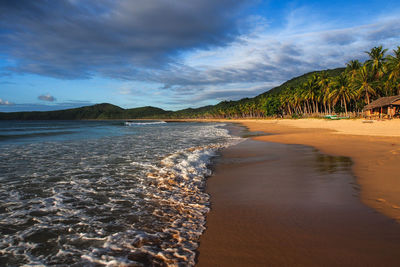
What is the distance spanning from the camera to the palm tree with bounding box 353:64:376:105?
155 feet

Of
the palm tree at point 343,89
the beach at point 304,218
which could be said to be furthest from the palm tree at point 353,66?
the beach at point 304,218

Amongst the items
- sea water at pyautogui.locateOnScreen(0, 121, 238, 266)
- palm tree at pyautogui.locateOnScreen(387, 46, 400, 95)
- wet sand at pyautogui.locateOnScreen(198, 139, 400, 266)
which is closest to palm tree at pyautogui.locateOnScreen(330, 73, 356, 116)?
palm tree at pyautogui.locateOnScreen(387, 46, 400, 95)

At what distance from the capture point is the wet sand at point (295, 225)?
9.77 feet

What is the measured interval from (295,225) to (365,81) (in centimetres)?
5703

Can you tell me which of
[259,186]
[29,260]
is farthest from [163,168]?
[29,260]

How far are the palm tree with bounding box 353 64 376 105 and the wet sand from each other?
5189 centimetres

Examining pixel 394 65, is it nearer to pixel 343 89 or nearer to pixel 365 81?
pixel 365 81

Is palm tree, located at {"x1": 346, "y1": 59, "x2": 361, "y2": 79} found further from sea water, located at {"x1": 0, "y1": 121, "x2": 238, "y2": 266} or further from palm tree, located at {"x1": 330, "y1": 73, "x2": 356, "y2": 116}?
sea water, located at {"x1": 0, "y1": 121, "x2": 238, "y2": 266}

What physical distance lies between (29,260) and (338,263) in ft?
13.6

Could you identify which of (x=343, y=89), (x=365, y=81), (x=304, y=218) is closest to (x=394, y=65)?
(x=365, y=81)

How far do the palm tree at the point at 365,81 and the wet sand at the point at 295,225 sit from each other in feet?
170

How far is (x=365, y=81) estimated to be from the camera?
157 ft

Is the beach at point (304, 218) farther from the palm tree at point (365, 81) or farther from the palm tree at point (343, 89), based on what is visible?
the palm tree at point (343, 89)

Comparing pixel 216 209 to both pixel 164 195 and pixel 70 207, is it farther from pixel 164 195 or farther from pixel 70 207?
pixel 70 207
